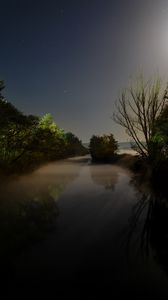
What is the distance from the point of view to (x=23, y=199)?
12.7 metres

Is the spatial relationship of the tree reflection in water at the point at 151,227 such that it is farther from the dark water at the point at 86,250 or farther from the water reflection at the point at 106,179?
the water reflection at the point at 106,179

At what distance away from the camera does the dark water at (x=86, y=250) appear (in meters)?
4.26

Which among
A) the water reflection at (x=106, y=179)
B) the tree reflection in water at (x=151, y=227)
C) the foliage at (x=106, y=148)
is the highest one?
the foliage at (x=106, y=148)

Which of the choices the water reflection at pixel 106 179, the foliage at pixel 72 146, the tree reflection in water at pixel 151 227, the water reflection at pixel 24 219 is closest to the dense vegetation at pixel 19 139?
the water reflection at pixel 106 179

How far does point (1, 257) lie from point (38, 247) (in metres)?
0.92

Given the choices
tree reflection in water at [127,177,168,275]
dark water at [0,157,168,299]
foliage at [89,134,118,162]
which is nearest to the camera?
dark water at [0,157,168,299]

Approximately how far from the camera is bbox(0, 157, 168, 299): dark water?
14.0ft

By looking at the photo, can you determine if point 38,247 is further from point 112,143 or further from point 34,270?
point 112,143

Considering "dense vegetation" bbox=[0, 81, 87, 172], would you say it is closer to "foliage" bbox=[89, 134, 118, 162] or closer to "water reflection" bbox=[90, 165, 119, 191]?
"water reflection" bbox=[90, 165, 119, 191]

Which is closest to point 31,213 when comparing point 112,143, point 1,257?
point 1,257

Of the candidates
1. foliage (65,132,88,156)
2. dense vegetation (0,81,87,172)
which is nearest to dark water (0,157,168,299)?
dense vegetation (0,81,87,172)

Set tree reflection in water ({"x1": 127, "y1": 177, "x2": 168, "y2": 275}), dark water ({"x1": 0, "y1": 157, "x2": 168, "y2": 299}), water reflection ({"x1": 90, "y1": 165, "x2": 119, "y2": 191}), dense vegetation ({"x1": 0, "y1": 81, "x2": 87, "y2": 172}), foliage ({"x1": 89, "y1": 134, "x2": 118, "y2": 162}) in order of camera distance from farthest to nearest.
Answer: foliage ({"x1": 89, "y1": 134, "x2": 118, "y2": 162})
dense vegetation ({"x1": 0, "y1": 81, "x2": 87, "y2": 172})
water reflection ({"x1": 90, "y1": 165, "x2": 119, "y2": 191})
tree reflection in water ({"x1": 127, "y1": 177, "x2": 168, "y2": 275})
dark water ({"x1": 0, "y1": 157, "x2": 168, "y2": 299})

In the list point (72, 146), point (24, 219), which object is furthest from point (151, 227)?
point (72, 146)

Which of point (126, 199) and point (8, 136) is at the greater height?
point (8, 136)
